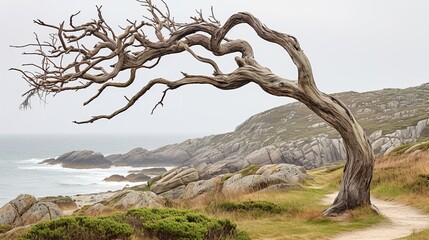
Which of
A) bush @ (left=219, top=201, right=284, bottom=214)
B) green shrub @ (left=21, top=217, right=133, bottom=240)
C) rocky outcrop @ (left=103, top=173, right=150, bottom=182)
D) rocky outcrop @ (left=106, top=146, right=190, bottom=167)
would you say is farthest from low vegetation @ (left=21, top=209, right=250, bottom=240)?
rocky outcrop @ (left=106, top=146, right=190, bottom=167)

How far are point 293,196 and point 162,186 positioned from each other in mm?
21539

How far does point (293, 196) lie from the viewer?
2239 cm

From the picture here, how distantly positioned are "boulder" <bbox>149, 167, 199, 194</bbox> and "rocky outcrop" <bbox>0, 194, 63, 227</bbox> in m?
17.2

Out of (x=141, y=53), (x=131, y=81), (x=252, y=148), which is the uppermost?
(x=141, y=53)

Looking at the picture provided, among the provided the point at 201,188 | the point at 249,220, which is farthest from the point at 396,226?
the point at 201,188

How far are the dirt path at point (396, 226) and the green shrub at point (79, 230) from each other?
608 cm

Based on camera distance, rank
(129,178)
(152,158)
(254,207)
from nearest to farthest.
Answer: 1. (254,207)
2. (129,178)
3. (152,158)

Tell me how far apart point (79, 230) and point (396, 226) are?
9.80 m

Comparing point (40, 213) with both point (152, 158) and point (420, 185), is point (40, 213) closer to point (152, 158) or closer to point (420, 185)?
point (420, 185)

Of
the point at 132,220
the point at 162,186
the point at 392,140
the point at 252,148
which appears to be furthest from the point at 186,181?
the point at 252,148

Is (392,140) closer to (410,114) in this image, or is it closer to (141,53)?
(410,114)

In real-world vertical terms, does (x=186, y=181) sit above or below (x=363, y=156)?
below

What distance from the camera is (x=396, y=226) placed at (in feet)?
44.7

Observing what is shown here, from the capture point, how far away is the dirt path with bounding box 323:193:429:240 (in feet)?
39.9
